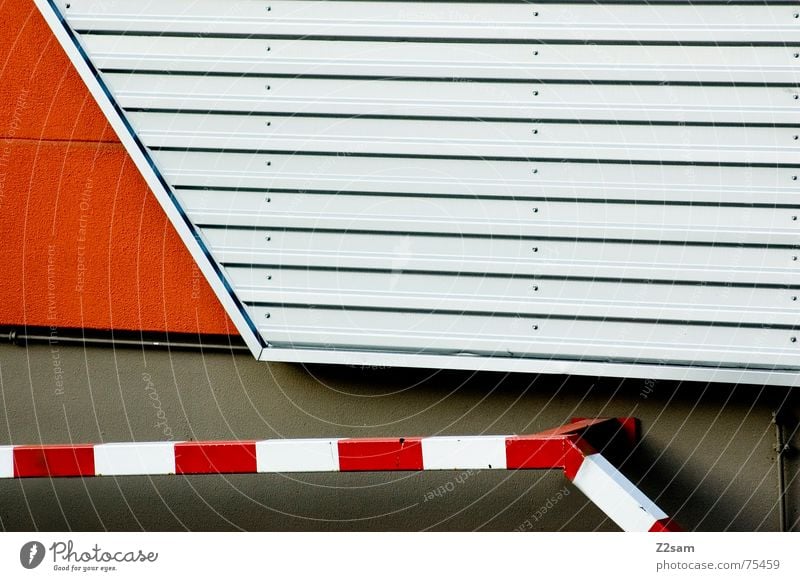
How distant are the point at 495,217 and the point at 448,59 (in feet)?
1.97

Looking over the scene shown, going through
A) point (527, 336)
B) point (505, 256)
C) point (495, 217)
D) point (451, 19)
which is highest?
point (451, 19)

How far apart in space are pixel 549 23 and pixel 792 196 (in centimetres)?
105

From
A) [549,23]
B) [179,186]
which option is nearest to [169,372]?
[179,186]

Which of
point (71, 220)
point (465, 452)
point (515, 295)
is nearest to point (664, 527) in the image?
point (465, 452)

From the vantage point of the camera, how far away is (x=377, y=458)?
3.69m

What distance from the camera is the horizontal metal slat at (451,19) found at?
11.6 ft

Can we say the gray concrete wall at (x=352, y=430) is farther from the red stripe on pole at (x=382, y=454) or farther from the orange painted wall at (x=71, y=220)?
the red stripe on pole at (x=382, y=454)

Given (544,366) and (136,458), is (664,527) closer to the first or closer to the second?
(544,366)

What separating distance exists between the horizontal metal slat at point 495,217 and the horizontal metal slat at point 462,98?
1.05 ft

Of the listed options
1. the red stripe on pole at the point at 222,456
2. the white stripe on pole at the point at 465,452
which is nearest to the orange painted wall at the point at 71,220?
the red stripe on pole at the point at 222,456

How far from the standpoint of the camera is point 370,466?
3695 mm

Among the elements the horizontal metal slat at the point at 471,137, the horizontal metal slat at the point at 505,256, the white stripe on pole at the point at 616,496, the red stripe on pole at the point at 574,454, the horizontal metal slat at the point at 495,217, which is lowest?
the white stripe on pole at the point at 616,496

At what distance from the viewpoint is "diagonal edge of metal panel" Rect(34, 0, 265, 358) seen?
12.7 ft

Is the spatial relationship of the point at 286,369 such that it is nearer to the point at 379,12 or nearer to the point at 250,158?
the point at 250,158
